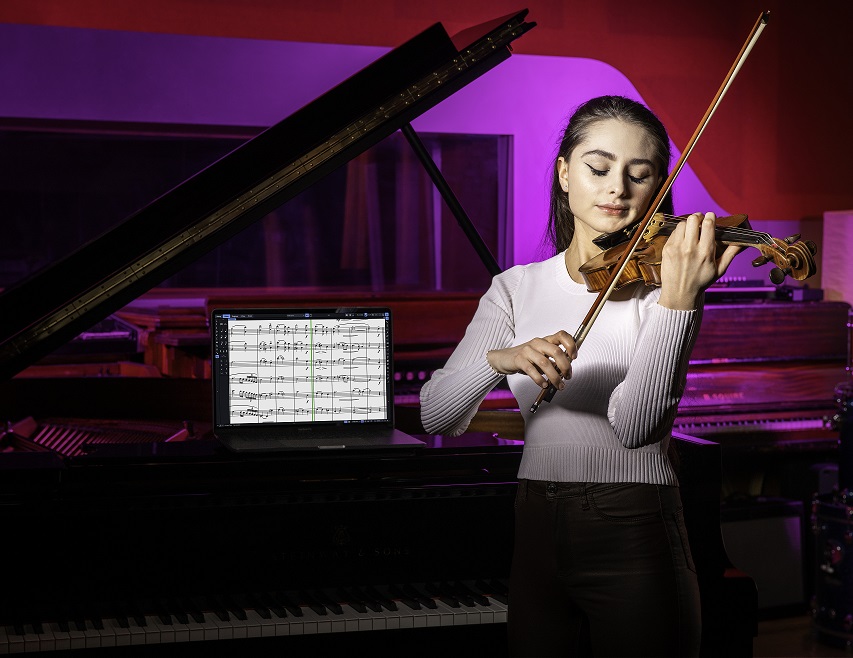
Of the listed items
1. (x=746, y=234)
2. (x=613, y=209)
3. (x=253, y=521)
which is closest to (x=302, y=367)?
(x=253, y=521)

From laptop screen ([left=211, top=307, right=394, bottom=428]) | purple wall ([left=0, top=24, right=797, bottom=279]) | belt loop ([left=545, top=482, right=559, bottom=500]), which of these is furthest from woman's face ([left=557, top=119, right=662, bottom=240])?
purple wall ([left=0, top=24, right=797, bottom=279])

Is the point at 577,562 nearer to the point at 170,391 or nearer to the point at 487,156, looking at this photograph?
the point at 170,391

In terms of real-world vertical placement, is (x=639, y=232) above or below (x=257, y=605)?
above

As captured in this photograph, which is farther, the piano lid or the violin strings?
the piano lid

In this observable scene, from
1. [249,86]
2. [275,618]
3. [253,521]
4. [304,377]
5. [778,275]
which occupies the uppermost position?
[249,86]

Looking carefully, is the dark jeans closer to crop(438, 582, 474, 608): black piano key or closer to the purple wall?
crop(438, 582, 474, 608): black piano key

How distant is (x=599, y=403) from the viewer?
5.04 feet

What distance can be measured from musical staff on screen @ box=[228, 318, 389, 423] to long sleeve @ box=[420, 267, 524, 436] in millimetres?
471

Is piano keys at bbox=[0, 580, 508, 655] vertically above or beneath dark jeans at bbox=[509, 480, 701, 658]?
beneath

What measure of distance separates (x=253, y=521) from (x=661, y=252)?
0.93 m

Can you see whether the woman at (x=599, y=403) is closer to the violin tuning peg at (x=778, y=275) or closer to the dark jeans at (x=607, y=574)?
the dark jeans at (x=607, y=574)

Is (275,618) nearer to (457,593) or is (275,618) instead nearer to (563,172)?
(457,593)

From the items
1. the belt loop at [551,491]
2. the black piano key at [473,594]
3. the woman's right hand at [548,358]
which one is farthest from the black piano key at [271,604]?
the woman's right hand at [548,358]

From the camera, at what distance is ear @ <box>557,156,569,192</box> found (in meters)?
1.70
